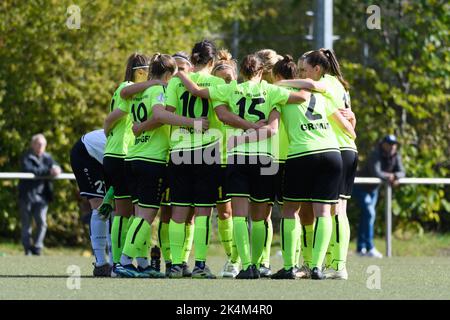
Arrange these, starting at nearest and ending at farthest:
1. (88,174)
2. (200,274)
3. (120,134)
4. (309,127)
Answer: (309,127) → (200,274) → (120,134) → (88,174)

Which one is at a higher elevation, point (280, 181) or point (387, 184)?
point (280, 181)

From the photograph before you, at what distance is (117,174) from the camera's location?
11.1 metres

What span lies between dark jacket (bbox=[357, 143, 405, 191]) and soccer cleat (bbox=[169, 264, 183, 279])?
304 inches

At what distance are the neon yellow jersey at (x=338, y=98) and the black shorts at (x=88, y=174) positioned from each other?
2347 millimetres

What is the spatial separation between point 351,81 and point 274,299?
13.1 m

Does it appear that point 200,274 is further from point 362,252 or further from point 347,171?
point 362,252

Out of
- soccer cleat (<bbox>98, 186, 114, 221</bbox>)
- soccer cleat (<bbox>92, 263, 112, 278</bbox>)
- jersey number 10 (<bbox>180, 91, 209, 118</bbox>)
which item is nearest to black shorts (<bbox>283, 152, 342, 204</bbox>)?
jersey number 10 (<bbox>180, 91, 209, 118</bbox>)

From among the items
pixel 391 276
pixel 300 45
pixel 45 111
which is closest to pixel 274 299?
pixel 391 276

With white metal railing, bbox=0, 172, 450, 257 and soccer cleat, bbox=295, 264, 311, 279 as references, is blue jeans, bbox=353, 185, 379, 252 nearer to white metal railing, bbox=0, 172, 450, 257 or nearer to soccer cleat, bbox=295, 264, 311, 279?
white metal railing, bbox=0, 172, 450, 257

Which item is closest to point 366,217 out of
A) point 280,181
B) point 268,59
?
point 268,59

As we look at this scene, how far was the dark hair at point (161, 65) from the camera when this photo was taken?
36.0ft

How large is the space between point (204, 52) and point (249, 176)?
1225mm

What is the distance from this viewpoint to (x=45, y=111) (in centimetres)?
1953
